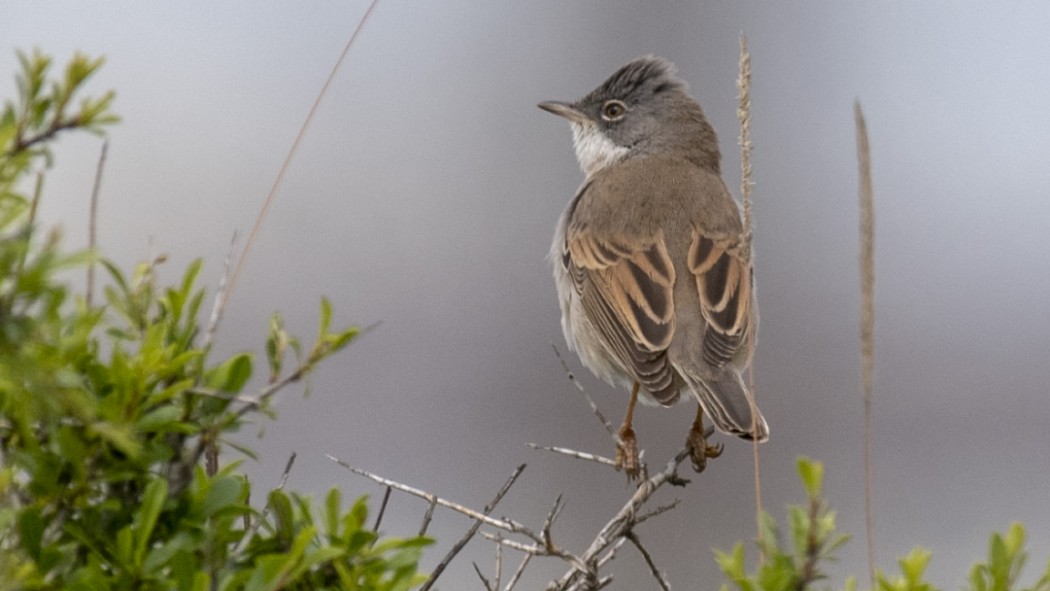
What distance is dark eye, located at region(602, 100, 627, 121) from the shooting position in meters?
5.88

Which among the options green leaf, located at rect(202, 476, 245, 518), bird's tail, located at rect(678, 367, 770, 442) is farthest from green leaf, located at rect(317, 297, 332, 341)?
bird's tail, located at rect(678, 367, 770, 442)

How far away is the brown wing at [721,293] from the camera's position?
4352 mm

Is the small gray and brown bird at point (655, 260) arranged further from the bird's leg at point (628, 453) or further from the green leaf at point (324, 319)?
the green leaf at point (324, 319)

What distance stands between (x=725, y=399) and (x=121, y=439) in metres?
2.61

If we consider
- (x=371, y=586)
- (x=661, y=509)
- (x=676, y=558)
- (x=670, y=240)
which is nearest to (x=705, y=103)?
(x=676, y=558)

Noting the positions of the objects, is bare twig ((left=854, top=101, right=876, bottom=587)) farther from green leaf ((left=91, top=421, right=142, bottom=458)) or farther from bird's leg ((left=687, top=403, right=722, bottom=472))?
bird's leg ((left=687, top=403, right=722, bottom=472))

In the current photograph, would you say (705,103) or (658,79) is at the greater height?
(705,103)

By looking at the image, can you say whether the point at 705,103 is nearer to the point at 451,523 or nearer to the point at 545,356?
the point at 545,356

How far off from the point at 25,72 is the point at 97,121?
0.38 ft

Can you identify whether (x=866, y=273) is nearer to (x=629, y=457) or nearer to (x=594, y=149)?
(x=629, y=457)

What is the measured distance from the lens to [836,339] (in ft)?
31.8

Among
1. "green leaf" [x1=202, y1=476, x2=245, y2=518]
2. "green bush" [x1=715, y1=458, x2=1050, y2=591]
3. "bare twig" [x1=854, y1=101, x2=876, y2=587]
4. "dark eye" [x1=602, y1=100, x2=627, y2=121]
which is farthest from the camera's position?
"dark eye" [x1=602, y1=100, x2=627, y2=121]

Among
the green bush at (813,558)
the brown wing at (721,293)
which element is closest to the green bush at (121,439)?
the green bush at (813,558)

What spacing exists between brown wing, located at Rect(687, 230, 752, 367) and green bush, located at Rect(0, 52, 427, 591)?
2519mm
